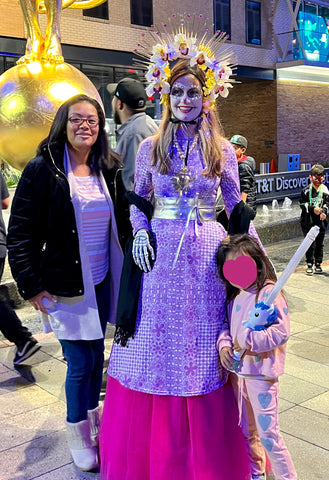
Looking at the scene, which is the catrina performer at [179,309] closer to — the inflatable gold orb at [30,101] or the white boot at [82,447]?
the white boot at [82,447]

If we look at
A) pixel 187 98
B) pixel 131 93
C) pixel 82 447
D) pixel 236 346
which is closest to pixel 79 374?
pixel 82 447

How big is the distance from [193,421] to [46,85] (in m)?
2.58

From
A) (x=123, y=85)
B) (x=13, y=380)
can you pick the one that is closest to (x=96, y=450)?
(x=13, y=380)

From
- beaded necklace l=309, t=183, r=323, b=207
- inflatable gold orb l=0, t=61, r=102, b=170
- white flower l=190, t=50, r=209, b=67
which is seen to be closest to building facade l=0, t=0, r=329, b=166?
beaded necklace l=309, t=183, r=323, b=207

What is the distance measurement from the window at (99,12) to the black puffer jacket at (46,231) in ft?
45.9

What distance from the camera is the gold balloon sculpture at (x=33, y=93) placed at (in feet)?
12.4

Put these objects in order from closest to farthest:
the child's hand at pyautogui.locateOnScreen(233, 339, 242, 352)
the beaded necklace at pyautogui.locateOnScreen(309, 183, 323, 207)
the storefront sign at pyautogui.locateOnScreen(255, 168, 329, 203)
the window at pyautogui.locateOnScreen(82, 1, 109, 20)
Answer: the child's hand at pyautogui.locateOnScreen(233, 339, 242, 352), the beaded necklace at pyautogui.locateOnScreen(309, 183, 323, 207), the storefront sign at pyautogui.locateOnScreen(255, 168, 329, 203), the window at pyautogui.locateOnScreen(82, 1, 109, 20)

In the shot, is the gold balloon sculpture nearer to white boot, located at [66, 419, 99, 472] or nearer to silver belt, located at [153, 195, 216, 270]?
silver belt, located at [153, 195, 216, 270]

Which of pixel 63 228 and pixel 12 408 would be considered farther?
pixel 12 408

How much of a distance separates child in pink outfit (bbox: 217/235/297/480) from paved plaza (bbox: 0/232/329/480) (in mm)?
484

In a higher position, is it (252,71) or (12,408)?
(252,71)

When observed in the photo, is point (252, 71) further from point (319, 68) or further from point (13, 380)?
point (13, 380)

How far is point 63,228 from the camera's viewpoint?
270 cm

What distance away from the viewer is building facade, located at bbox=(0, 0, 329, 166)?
51.7 ft
